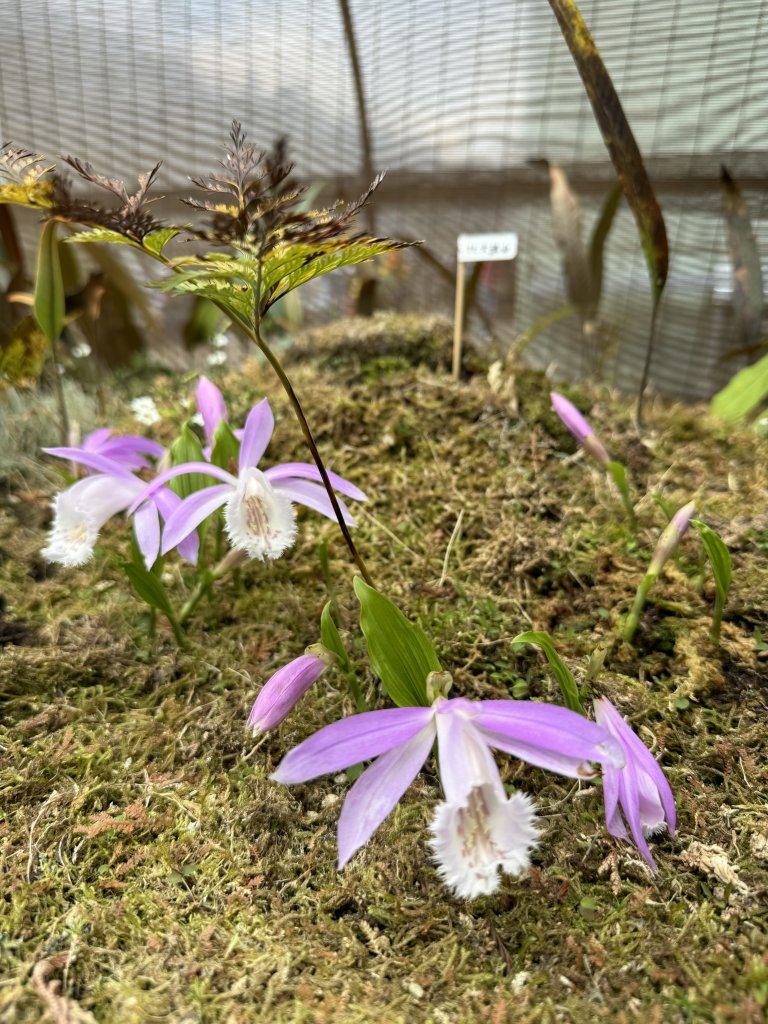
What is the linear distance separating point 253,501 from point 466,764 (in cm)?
46

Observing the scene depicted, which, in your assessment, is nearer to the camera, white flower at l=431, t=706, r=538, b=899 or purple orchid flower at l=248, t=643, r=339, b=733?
white flower at l=431, t=706, r=538, b=899

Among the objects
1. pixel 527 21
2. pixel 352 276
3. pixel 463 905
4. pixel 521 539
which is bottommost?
pixel 463 905

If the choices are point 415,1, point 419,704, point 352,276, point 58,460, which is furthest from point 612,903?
point 415,1

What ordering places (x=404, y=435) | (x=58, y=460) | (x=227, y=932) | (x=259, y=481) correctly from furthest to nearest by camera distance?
(x=58, y=460) → (x=404, y=435) → (x=259, y=481) → (x=227, y=932)

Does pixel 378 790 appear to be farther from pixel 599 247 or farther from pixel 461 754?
pixel 599 247

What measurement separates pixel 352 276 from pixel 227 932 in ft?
7.12

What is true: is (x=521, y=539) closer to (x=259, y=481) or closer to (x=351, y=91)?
(x=259, y=481)

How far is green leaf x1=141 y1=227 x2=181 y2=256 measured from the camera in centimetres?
63

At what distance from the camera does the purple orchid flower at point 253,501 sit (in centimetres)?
88

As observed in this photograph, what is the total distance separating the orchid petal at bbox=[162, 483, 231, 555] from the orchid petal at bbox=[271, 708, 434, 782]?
15.0 inches

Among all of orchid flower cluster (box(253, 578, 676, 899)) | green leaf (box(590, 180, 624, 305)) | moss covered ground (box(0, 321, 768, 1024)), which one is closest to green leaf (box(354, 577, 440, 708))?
orchid flower cluster (box(253, 578, 676, 899))

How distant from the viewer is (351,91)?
228 cm

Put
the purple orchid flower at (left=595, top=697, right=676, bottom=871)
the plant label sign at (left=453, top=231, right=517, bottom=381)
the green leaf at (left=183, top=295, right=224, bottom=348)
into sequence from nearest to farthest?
the purple orchid flower at (left=595, top=697, right=676, bottom=871)
the plant label sign at (left=453, top=231, right=517, bottom=381)
the green leaf at (left=183, top=295, right=224, bottom=348)

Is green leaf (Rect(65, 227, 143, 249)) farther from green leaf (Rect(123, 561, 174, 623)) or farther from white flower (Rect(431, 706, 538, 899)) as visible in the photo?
white flower (Rect(431, 706, 538, 899))
